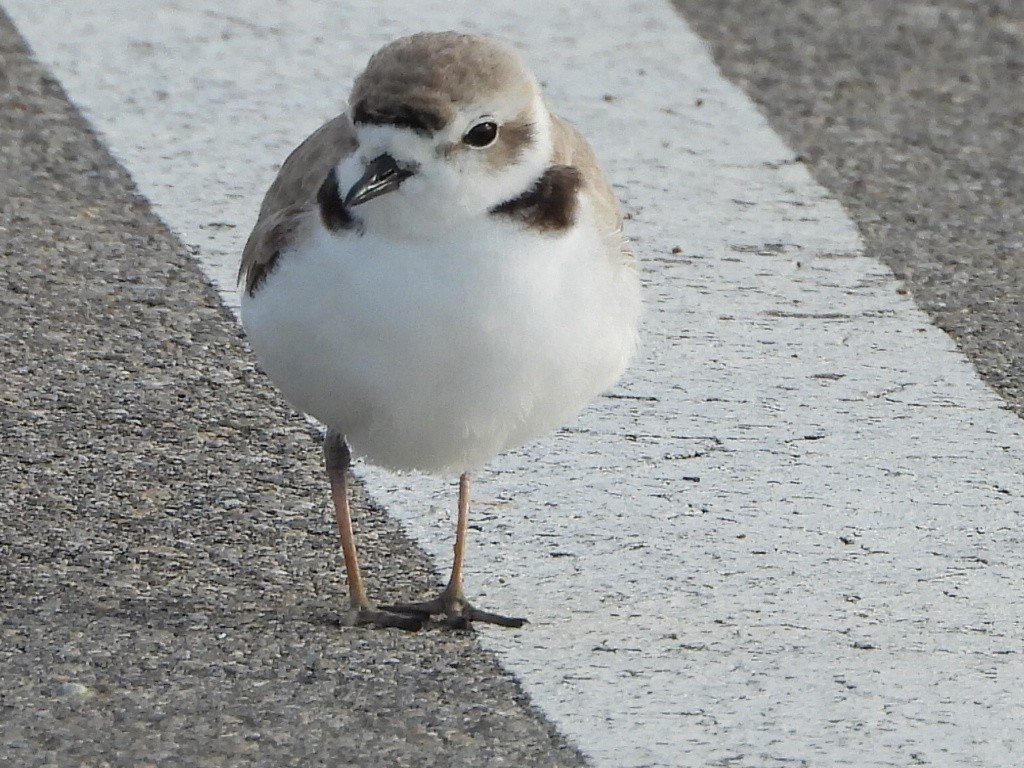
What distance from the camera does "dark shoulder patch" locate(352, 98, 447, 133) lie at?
3.91m

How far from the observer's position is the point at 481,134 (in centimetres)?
402

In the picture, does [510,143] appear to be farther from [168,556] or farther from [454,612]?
[168,556]

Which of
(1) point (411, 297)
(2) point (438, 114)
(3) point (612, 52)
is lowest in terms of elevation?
(3) point (612, 52)

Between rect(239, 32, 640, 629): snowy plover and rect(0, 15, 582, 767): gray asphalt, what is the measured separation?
9.9 inches

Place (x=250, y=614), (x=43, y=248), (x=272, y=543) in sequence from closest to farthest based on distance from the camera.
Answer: (x=250, y=614) < (x=272, y=543) < (x=43, y=248)

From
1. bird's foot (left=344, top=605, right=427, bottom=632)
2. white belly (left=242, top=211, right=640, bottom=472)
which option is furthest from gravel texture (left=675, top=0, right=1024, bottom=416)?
bird's foot (left=344, top=605, right=427, bottom=632)

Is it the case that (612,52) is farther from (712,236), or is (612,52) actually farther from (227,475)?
(227,475)

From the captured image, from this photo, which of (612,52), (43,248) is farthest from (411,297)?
(612,52)

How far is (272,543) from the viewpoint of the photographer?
468 cm

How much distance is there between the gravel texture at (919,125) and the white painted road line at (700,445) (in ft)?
0.37

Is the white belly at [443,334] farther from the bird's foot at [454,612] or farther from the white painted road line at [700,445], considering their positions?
the white painted road line at [700,445]

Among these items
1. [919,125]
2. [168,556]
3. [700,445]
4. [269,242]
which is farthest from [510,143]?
[919,125]

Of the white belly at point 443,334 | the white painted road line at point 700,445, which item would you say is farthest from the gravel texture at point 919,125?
the white belly at point 443,334

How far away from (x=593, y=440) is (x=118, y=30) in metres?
3.04
